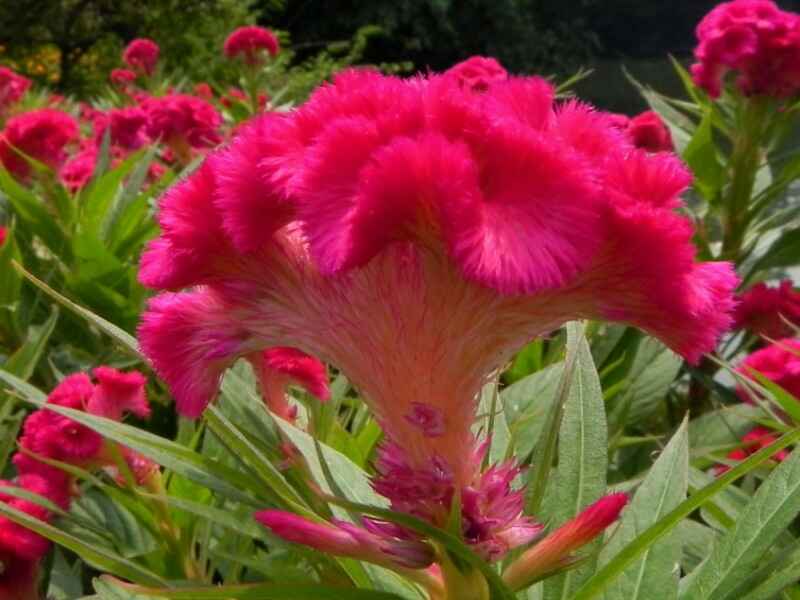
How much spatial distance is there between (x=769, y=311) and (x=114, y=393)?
1111 millimetres

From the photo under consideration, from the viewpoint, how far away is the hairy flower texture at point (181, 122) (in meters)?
2.54

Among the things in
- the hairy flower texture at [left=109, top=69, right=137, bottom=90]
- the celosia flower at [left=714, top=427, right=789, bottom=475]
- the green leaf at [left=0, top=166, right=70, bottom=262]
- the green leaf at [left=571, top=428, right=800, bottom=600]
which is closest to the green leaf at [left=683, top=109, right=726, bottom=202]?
the celosia flower at [left=714, top=427, right=789, bottom=475]

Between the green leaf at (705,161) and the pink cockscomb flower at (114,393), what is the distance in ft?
3.69

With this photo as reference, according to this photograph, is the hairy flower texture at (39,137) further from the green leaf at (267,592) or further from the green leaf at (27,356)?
the green leaf at (267,592)

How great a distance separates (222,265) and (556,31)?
45.0ft

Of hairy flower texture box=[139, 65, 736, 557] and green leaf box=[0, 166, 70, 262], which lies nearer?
hairy flower texture box=[139, 65, 736, 557]

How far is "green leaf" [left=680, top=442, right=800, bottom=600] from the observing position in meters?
0.77

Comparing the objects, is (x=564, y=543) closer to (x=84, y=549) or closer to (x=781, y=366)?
(x=84, y=549)

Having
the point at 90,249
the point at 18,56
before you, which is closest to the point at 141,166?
the point at 90,249

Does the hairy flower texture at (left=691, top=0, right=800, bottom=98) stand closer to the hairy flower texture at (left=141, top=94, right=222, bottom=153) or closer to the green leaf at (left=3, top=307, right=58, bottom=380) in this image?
the hairy flower texture at (left=141, top=94, right=222, bottom=153)

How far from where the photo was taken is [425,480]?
0.68 meters

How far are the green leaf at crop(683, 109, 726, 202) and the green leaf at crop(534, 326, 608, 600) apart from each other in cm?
116

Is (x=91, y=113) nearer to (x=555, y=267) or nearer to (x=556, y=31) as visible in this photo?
(x=555, y=267)

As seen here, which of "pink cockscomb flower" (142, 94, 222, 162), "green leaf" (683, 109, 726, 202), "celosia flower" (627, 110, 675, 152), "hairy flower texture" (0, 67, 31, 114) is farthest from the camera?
"hairy flower texture" (0, 67, 31, 114)
